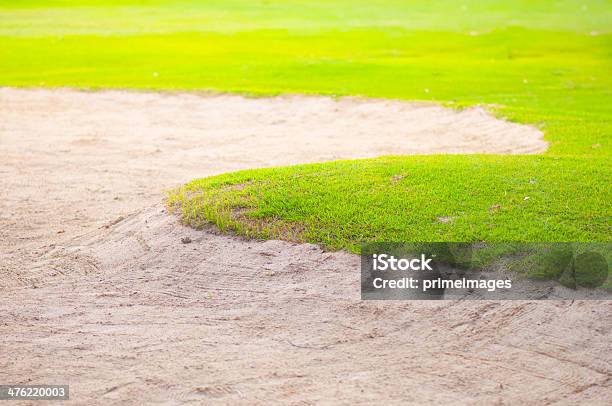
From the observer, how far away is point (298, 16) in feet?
116

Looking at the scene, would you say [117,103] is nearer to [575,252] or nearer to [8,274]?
[8,274]

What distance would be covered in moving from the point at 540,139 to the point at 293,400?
10.1m

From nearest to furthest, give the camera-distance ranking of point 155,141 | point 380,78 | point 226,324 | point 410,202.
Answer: point 226,324, point 410,202, point 155,141, point 380,78

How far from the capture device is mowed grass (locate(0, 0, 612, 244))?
8.90 metres

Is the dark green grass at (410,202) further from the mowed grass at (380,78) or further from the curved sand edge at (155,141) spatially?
the curved sand edge at (155,141)

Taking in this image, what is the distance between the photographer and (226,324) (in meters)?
7.16
